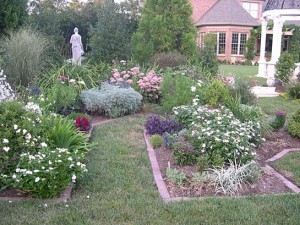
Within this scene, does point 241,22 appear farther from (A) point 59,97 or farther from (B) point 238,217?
(B) point 238,217

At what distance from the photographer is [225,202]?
4098 mm

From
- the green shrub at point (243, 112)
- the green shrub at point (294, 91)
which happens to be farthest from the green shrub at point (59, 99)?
the green shrub at point (294, 91)

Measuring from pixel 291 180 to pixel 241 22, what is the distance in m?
29.7

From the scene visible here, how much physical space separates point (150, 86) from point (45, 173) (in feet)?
18.6

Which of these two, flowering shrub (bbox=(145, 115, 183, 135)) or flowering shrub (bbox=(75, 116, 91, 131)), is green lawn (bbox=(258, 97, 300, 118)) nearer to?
flowering shrub (bbox=(145, 115, 183, 135))

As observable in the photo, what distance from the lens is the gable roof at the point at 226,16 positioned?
3247cm

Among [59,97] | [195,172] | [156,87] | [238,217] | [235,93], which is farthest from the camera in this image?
[156,87]

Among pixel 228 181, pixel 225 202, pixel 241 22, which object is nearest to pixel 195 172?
pixel 228 181

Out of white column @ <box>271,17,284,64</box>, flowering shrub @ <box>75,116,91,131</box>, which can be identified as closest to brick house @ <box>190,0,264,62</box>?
white column @ <box>271,17,284,64</box>

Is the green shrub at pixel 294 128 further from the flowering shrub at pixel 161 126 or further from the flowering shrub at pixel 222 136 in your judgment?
the flowering shrub at pixel 161 126

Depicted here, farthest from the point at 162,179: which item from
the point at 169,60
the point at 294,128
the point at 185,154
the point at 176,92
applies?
the point at 169,60

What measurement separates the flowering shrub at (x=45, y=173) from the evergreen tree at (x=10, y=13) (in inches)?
307

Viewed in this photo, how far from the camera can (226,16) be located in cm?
3300

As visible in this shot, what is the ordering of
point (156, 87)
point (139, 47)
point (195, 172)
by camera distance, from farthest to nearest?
point (139, 47) < point (156, 87) < point (195, 172)
